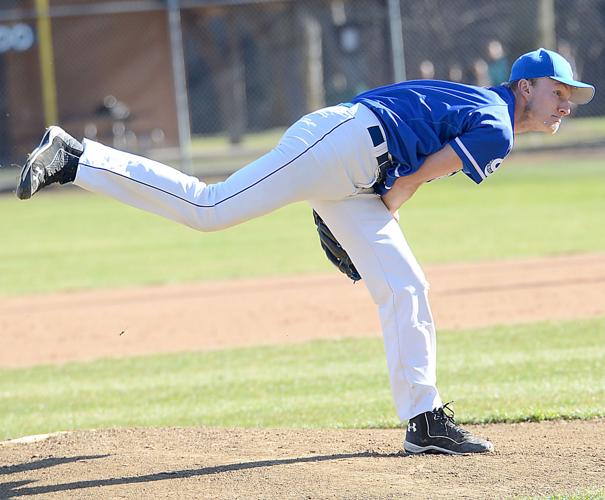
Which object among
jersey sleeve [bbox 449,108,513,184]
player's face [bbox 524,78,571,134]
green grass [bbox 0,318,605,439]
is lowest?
green grass [bbox 0,318,605,439]

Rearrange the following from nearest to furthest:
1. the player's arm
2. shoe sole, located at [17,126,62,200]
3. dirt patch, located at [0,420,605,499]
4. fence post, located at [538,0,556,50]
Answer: dirt patch, located at [0,420,605,499]
shoe sole, located at [17,126,62,200]
the player's arm
fence post, located at [538,0,556,50]

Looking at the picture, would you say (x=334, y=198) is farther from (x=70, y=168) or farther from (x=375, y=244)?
(x=70, y=168)

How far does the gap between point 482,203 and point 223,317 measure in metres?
8.16

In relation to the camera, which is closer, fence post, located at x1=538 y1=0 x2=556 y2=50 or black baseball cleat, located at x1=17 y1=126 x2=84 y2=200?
black baseball cleat, located at x1=17 y1=126 x2=84 y2=200

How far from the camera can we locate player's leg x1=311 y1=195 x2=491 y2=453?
446 centimetres

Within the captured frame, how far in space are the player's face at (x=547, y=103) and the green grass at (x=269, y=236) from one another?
7099 millimetres

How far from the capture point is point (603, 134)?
24.8 metres

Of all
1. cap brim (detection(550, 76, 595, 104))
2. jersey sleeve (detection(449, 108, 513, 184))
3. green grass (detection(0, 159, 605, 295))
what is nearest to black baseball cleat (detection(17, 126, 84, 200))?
jersey sleeve (detection(449, 108, 513, 184))

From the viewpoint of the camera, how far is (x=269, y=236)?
14711mm

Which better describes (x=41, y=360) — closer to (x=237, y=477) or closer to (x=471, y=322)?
(x=471, y=322)

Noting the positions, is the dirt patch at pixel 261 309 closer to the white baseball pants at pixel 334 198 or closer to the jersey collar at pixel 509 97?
the white baseball pants at pixel 334 198

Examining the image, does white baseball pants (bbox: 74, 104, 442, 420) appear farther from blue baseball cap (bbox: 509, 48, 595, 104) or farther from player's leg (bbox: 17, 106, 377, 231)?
blue baseball cap (bbox: 509, 48, 595, 104)

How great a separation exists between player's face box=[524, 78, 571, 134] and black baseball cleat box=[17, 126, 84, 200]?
6.30ft

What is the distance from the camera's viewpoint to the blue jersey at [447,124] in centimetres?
425
